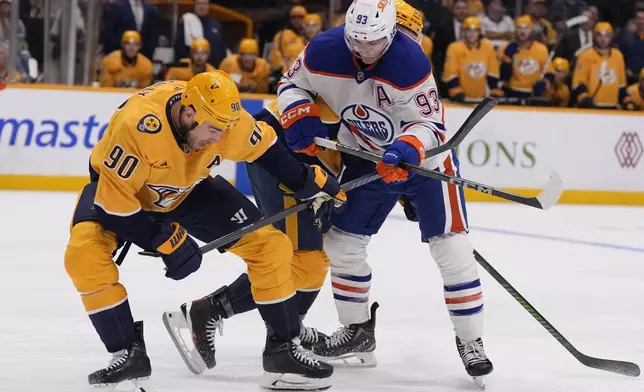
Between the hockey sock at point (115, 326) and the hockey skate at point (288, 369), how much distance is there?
1.47 ft

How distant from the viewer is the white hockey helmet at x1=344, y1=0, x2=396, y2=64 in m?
3.40

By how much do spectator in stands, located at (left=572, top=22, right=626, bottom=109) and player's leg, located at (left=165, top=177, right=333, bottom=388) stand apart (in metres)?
7.23

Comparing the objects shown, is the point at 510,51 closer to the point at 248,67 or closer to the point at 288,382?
the point at 248,67

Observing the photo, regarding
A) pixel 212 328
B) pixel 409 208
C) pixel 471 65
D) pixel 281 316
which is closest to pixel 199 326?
pixel 212 328

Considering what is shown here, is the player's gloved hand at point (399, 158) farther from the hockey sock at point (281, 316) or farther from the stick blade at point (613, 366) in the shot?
the stick blade at point (613, 366)

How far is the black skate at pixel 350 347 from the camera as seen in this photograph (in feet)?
12.3

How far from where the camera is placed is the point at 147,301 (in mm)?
4559

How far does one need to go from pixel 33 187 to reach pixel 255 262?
560cm

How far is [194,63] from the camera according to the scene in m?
9.16

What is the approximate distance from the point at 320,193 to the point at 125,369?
2.71 ft

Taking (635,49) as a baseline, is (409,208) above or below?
above

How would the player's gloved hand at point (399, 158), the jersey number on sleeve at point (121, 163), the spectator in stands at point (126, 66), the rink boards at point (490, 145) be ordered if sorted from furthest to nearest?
the spectator in stands at point (126, 66) < the rink boards at point (490, 145) < the player's gloved hand at point (399, 158) < the jersey number on sleeve at point (121, 163)

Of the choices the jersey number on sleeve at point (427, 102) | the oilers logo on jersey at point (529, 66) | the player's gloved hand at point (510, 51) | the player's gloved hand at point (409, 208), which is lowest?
the oilers logo on jersey at point (529, 66)

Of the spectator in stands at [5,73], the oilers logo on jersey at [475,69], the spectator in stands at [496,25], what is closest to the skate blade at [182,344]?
the spectator in stands at [5,73]
